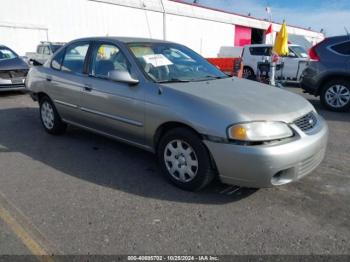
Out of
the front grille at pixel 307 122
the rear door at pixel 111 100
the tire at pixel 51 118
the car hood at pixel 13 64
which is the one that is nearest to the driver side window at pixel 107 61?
the rear door at pixel 111 100

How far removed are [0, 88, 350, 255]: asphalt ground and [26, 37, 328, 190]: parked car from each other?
1.03 ft

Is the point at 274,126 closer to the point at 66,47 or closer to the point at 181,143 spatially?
the point at 181,143

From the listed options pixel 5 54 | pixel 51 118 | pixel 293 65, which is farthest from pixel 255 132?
pixel 293 65

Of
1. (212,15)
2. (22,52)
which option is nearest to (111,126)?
(22,52)

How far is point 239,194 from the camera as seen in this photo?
12.5 feet

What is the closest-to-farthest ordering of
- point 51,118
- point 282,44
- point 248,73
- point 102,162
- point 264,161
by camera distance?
point 264,161, point 102,162, point 51,118, point 282,44, point 248,73

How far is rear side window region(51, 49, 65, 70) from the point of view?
5594 mm

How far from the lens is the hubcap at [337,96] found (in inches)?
326

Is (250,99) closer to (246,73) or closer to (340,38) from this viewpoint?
(340,38)

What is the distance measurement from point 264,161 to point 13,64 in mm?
9121

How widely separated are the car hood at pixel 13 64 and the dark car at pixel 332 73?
783cm

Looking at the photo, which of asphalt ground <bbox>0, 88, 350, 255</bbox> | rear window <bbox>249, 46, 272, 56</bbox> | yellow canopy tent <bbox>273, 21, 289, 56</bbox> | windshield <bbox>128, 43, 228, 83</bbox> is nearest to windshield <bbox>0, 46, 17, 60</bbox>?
asphalt ground <bbox>0, 88, 350, 255</bbox>

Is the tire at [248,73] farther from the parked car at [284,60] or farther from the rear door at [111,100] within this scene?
the rear door at [111,100]

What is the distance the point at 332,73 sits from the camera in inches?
327
